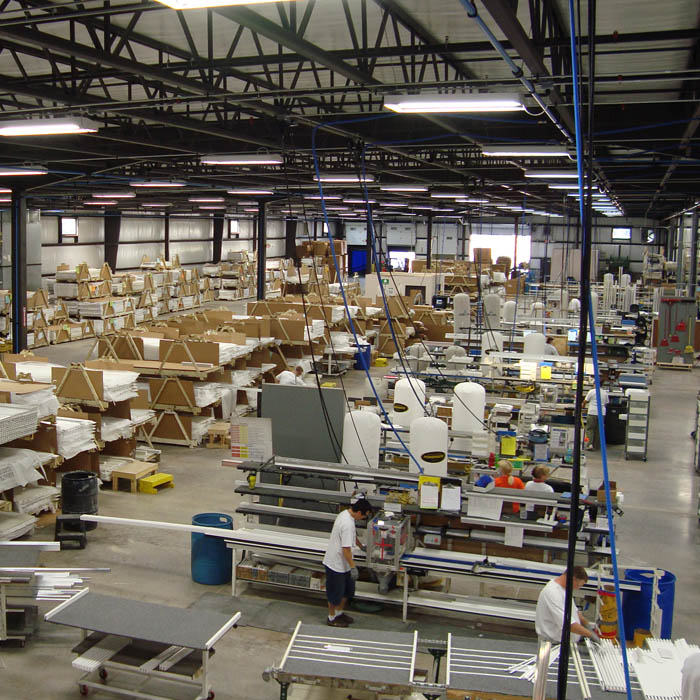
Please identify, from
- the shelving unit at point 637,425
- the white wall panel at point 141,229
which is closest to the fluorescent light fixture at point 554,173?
the shelving unit at point 637,425

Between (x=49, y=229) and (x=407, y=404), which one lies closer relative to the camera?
(x=407, y=404)

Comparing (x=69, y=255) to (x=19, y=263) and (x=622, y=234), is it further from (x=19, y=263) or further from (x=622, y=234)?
(x=622, y=234)

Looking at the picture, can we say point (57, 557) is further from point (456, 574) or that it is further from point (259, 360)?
point (259, 360)

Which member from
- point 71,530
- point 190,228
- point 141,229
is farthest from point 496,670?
point 190,228

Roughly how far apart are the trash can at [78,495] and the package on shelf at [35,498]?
250 millimetres

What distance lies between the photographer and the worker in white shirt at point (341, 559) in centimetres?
711

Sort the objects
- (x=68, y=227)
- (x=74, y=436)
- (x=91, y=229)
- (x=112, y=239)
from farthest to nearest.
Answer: (x=112, y=239), (x=91, y=229), (x=68, y=227), (x=74, y=436)

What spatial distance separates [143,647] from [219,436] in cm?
741

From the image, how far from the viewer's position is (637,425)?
1352 cm

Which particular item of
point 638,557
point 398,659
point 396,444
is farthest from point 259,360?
point 398,659

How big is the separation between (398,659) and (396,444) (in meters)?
4.52

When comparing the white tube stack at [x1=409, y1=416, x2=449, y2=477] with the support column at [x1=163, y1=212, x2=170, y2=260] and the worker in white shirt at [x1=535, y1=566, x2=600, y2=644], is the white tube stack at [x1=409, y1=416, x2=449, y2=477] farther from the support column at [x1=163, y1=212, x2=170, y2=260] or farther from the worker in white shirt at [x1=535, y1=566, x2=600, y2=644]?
the support column at [x1=163, y1=212, x2=170, y2=260]

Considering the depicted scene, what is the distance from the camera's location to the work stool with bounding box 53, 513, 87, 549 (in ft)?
29.6

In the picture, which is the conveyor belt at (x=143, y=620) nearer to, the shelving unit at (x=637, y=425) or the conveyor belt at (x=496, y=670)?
the conveyor belt at (x=496, y=670)
